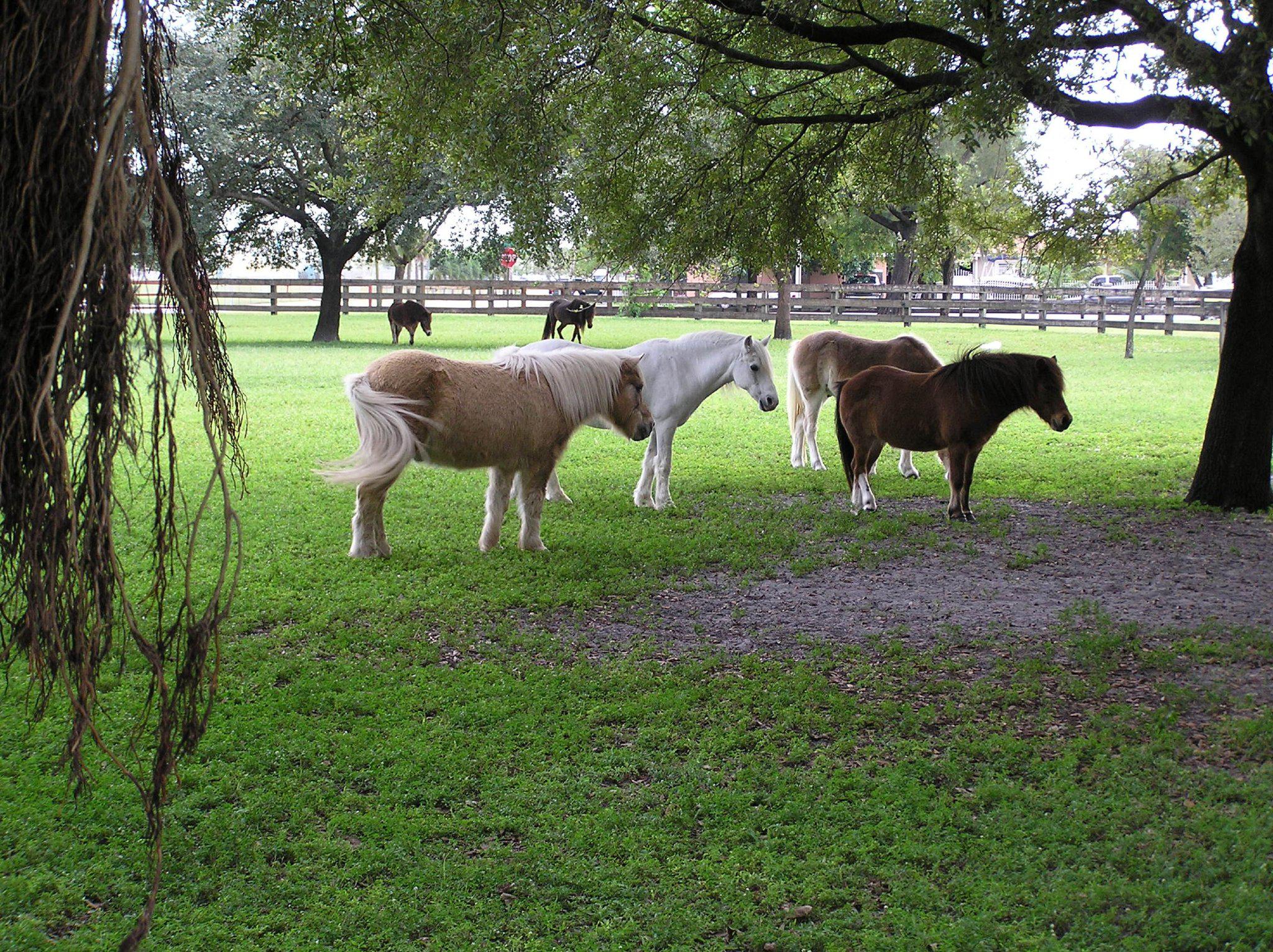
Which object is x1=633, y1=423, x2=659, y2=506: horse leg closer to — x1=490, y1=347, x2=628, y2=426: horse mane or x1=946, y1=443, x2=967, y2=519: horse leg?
x1=490, y1=347, x2=628, y2=426: horse mane

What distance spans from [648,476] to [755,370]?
4.63 feet

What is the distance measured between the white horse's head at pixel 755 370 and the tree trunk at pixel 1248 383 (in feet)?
12.6

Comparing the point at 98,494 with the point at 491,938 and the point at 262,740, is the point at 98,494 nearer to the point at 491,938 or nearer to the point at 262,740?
the point at 491,938

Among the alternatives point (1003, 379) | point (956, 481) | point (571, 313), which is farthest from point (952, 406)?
point (571, 313)

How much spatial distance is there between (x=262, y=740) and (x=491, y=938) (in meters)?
1.77

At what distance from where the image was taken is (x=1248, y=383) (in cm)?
848

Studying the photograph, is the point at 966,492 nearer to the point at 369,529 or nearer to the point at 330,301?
the point at 369,529

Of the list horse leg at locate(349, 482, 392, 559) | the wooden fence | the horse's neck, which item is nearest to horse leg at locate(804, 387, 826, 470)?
the horse's neck

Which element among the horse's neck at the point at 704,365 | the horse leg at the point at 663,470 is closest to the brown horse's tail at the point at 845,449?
the horse's neck at the point at 704,365

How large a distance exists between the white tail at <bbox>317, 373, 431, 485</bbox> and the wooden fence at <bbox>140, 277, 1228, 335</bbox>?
2738 centimetres

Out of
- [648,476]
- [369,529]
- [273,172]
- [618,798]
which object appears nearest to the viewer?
[618,798]

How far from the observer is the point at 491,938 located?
119 inches

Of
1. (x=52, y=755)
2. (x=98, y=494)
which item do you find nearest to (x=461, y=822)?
(x=52, y=755)

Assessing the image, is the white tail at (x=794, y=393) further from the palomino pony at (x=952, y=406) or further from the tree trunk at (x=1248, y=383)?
the tree trunk at (x=1248, y=383)
